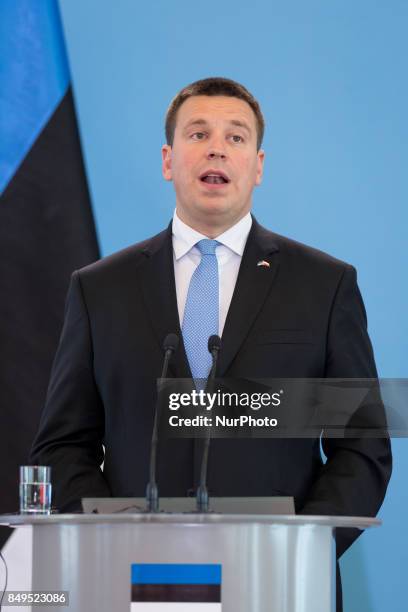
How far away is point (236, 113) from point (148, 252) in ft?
1.59

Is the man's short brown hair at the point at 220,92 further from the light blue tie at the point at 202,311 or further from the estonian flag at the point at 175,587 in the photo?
the estonian flag at the point at 175,587

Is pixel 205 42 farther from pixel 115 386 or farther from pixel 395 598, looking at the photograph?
pixel 395 598

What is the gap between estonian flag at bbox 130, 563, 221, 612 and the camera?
6.13 ft

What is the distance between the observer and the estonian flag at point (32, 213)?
12.8ft

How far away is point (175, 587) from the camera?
1881 mm

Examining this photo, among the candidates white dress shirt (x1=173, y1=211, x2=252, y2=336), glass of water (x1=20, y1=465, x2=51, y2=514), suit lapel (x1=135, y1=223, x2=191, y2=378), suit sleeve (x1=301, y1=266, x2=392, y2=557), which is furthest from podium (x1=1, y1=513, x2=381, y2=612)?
white dress shirt (x1=173, y1=211, x2=252, y2=336)

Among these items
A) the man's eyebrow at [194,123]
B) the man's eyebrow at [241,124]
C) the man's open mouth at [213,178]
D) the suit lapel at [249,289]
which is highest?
the man's eyebrow at [194,123]

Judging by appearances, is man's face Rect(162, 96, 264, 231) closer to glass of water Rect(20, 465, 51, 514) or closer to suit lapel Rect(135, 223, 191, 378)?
suit lapel Rect(135, 223, 191, 378)

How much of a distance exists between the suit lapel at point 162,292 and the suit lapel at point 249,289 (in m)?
0.12

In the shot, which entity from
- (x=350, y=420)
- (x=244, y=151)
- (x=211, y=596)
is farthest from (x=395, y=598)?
(x=211, y=596)

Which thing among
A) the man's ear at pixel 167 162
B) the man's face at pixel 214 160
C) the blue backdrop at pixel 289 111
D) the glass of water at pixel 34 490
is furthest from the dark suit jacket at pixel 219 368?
the blue backdrop at pixel 289 111

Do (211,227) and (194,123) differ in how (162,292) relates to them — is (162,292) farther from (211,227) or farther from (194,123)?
(194,123)

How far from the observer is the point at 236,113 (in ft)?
10.4

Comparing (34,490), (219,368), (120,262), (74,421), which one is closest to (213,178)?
(120,262)
